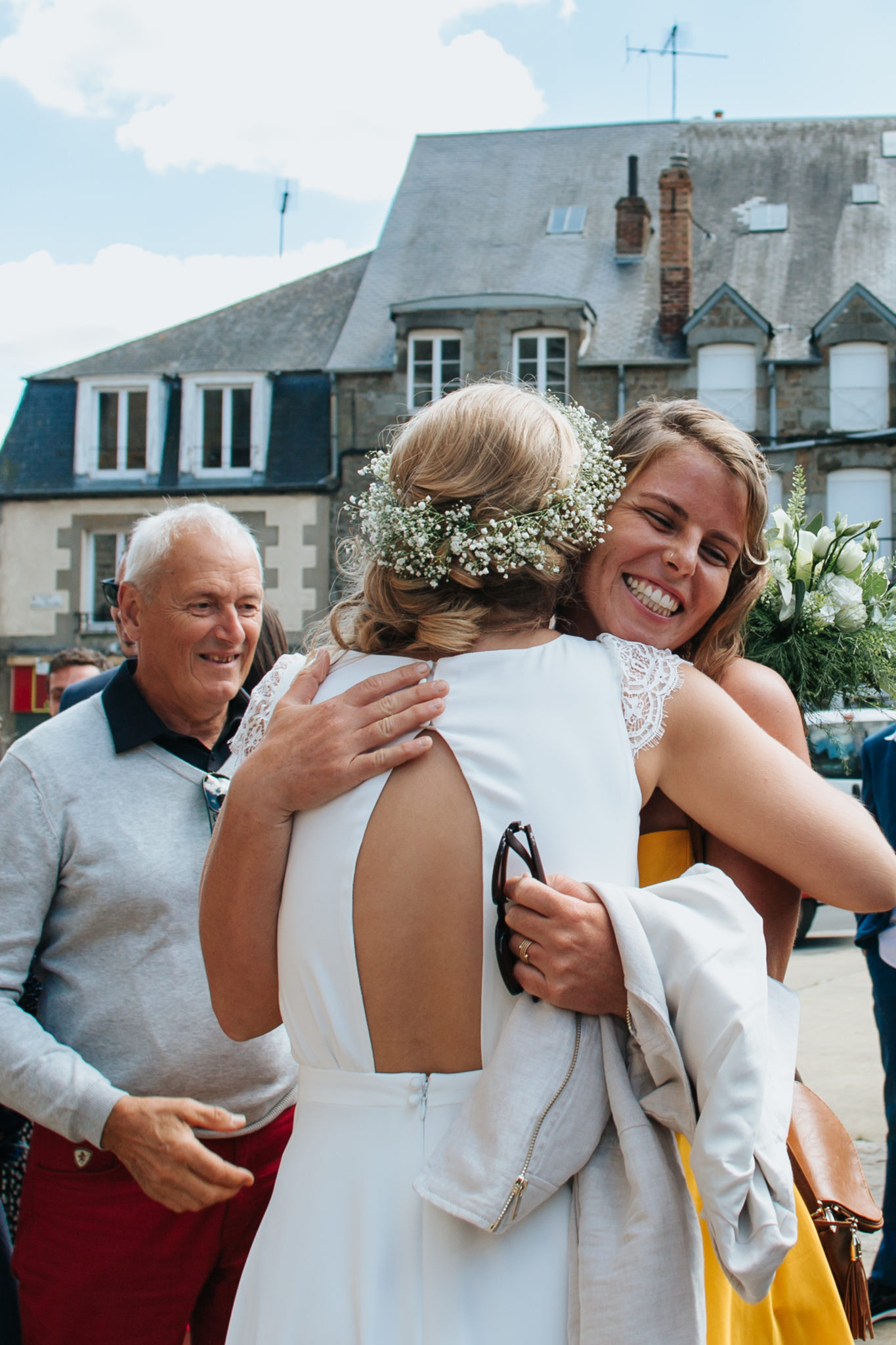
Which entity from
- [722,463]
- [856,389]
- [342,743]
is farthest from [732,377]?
[342,743]

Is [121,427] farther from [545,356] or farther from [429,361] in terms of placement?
[545,356]

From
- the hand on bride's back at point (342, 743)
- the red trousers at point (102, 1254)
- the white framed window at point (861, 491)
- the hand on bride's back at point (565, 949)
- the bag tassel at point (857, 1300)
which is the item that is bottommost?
the red trousers at point (102, 1254)

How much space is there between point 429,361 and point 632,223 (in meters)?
4.66

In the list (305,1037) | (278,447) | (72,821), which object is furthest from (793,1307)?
(278,447)

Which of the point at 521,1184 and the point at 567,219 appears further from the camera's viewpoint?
the point at 567,219

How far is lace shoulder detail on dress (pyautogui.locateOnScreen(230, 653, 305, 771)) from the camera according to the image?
5.81 feet

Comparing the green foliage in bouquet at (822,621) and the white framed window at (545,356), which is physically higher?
the white framed window at (545,356)

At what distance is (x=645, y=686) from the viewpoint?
1508mm

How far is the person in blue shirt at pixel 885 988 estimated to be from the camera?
11.9 feet

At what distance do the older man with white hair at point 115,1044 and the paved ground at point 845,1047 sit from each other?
2297 millimetres

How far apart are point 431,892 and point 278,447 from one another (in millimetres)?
19520

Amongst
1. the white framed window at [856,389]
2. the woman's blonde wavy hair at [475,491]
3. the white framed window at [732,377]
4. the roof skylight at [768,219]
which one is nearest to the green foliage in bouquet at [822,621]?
the woman's blonde wavy hair at [475,491]

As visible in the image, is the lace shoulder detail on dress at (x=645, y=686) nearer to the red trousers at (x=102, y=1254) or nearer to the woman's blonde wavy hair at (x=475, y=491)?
the woman's blonde wavy hair at (x=475, y=491)

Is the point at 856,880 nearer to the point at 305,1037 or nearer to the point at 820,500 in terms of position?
the point at 305,1037
